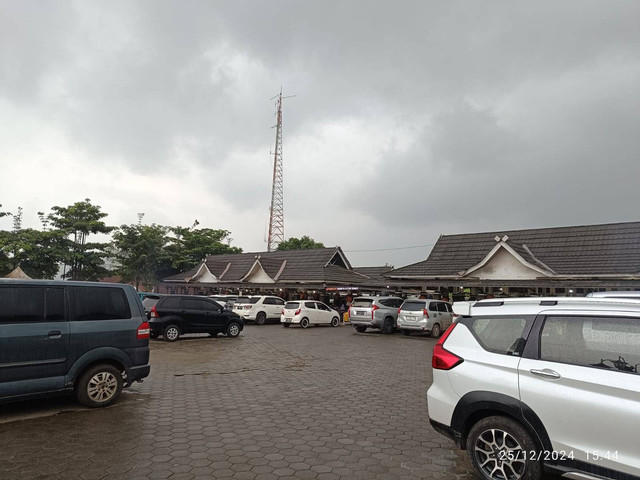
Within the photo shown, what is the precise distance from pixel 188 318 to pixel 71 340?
34.7 feet

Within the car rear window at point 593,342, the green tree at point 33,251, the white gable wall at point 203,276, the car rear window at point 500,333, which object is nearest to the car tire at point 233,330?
the car rear window at point 500,333

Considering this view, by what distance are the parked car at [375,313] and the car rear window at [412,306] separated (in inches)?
64.9

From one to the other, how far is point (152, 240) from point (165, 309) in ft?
115

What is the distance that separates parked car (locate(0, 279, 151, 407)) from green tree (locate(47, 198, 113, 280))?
35.4 m

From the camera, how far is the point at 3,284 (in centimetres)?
602

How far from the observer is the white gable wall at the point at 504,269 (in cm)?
2200

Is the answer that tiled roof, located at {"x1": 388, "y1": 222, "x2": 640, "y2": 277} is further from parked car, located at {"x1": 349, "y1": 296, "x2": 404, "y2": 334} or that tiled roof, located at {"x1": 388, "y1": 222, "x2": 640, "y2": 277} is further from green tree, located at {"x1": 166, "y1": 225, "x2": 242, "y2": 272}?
green tree, located at {"x1": 166, "y1": 225, "x2": 242, "y2": 272}

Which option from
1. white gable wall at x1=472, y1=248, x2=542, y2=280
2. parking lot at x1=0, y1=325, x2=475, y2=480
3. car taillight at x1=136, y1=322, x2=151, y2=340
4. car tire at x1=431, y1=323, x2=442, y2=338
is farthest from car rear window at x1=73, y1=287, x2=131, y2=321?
white gable wall at x1=472, y1=248, x2=542, y2=280

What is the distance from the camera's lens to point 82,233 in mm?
39031

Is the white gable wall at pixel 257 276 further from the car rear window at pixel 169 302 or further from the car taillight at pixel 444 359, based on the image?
the car taillight at pixel 444 359

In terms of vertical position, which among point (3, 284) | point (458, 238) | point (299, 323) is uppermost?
point (458, 238)

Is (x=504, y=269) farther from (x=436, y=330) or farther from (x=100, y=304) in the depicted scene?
(x=100, y=304)

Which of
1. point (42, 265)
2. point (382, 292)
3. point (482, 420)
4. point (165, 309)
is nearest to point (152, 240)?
point (42, 265)

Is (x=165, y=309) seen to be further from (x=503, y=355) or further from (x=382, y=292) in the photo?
(x=382, y=292)
